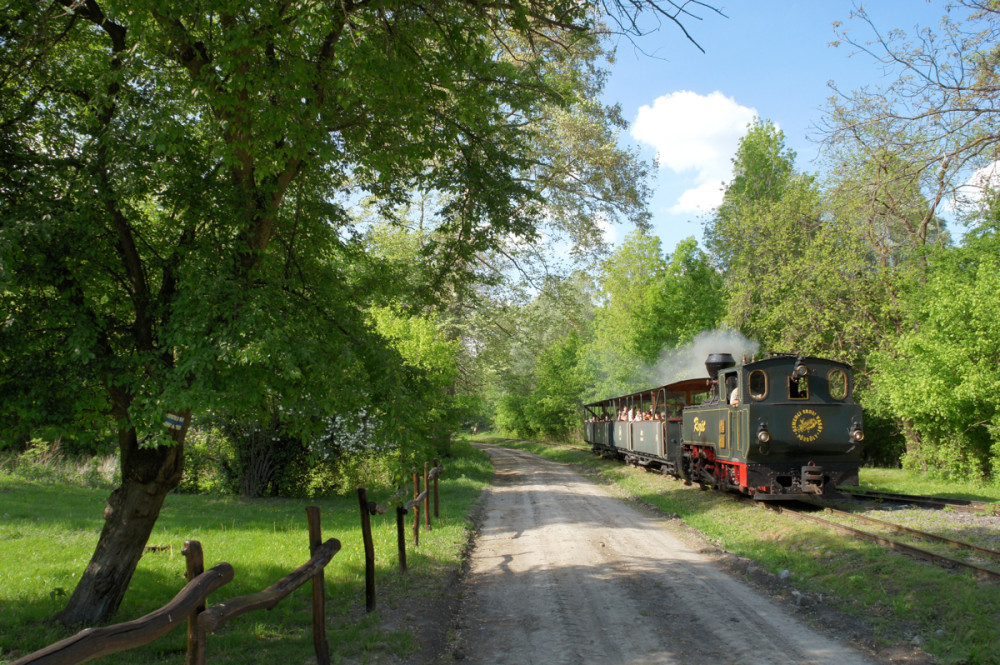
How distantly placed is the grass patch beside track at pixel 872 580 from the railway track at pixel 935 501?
192 cm

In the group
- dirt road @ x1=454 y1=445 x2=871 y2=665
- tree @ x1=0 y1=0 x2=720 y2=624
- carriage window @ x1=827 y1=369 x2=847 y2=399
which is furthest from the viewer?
carriage window @ x1=827 y1=369 x2=847 y2=399

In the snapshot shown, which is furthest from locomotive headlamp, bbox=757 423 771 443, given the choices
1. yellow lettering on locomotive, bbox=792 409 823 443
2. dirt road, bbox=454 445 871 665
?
dirt road, bbox=454 445 871 665

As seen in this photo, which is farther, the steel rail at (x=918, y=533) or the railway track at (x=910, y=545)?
the steel rail at (x=918, y=533)

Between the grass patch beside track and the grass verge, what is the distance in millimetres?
4528

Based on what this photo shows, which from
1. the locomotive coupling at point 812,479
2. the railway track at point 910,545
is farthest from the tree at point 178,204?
the locomotive coupling at point 812,479

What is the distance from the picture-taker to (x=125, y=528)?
6957 millimetres

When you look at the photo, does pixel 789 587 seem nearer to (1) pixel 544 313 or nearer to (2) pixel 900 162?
(2) pixel 900 162

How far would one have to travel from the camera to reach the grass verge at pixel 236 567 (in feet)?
20.2

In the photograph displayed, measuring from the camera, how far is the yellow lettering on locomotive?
12977 mm

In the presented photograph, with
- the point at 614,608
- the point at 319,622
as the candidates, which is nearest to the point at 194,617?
the point at 319,622

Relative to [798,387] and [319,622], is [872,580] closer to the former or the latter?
[319,622]

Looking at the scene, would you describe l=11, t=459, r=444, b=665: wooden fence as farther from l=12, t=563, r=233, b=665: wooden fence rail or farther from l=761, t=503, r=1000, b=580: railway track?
l=761, t=503, r=1000, b=580: railway track

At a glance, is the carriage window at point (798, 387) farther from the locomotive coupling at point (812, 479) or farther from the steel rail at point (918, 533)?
the steel rail at point (918, 533)

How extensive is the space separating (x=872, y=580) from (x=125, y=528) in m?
8.34
